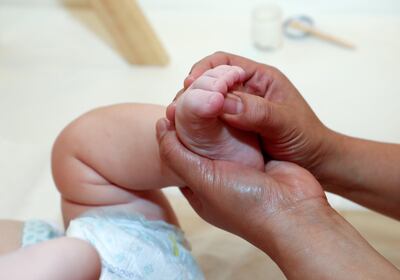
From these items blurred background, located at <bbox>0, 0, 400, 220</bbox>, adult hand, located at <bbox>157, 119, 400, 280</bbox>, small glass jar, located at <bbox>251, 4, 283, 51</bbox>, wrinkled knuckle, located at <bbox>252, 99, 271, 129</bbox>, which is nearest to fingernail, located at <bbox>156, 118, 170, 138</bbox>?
adult hand, located at <bbox>157, 119, 400, 280</bbox>

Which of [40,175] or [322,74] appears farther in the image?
[322,74]

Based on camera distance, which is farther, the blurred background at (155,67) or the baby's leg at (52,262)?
the blurred background at (155,67)

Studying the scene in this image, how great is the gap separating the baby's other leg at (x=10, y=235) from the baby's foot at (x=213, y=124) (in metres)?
0.30

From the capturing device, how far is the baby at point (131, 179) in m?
0.72

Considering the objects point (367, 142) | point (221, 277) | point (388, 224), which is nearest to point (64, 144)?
point (221, 277)

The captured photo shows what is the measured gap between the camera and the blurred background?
1.23 meters

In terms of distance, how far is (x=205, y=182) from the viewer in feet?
2.31

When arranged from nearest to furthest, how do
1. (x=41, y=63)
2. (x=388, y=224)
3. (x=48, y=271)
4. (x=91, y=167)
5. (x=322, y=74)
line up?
(x=48, y=271), (x=91, y=167), (x=388, y=224), (x=322, y=74), (x=41, y=63)

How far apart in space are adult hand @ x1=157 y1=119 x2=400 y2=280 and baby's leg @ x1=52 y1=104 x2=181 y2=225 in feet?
0.25

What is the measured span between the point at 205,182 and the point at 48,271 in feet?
0.76

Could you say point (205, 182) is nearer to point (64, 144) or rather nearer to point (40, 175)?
point (64, 144)

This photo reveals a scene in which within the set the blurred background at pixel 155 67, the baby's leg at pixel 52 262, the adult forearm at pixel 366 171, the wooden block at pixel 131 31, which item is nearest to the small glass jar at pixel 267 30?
the blurred background at pixel 155 67

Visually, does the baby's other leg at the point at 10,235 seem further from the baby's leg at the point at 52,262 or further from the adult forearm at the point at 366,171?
the adult forearm at the point at 366,171

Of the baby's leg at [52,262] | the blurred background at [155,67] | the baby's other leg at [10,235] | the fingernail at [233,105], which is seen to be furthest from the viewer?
the blurred background at [155,67]
